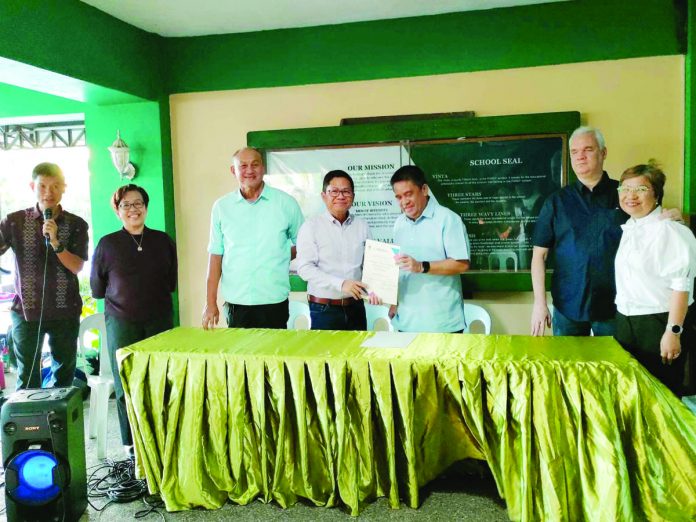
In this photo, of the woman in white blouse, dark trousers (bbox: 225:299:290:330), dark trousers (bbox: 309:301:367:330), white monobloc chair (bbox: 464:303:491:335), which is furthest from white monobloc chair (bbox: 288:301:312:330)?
the woman in white blouse

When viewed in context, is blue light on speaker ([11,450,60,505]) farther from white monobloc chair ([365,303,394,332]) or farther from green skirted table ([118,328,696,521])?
white monobloc chair ([365,303,394,332])

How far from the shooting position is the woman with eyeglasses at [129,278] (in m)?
3.00

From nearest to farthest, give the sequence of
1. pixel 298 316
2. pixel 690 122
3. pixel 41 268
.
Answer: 1. pixel 41 268
2. pixel 690 122
3. pixel 298 316

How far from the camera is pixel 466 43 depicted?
12.7ft

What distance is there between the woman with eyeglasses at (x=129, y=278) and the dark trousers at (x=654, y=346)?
2419 millimetres

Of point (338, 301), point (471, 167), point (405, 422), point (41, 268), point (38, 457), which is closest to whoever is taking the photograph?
point (405, 422)

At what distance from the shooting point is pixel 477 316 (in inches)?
151

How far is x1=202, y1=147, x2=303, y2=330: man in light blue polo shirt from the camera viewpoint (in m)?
3.18

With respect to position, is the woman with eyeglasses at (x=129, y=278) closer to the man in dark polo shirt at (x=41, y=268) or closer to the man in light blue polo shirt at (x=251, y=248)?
the man in light blue polo shirt at (x=251, y=248)

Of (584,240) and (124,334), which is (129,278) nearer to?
(124,334)

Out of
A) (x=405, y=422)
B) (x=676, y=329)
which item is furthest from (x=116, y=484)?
(x=676, y=329)

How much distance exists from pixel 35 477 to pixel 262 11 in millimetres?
3078

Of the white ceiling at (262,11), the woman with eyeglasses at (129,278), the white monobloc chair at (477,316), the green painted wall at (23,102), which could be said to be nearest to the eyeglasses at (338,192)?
the woman with eyeglasses at (129,278)

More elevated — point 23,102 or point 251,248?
point 23,102
